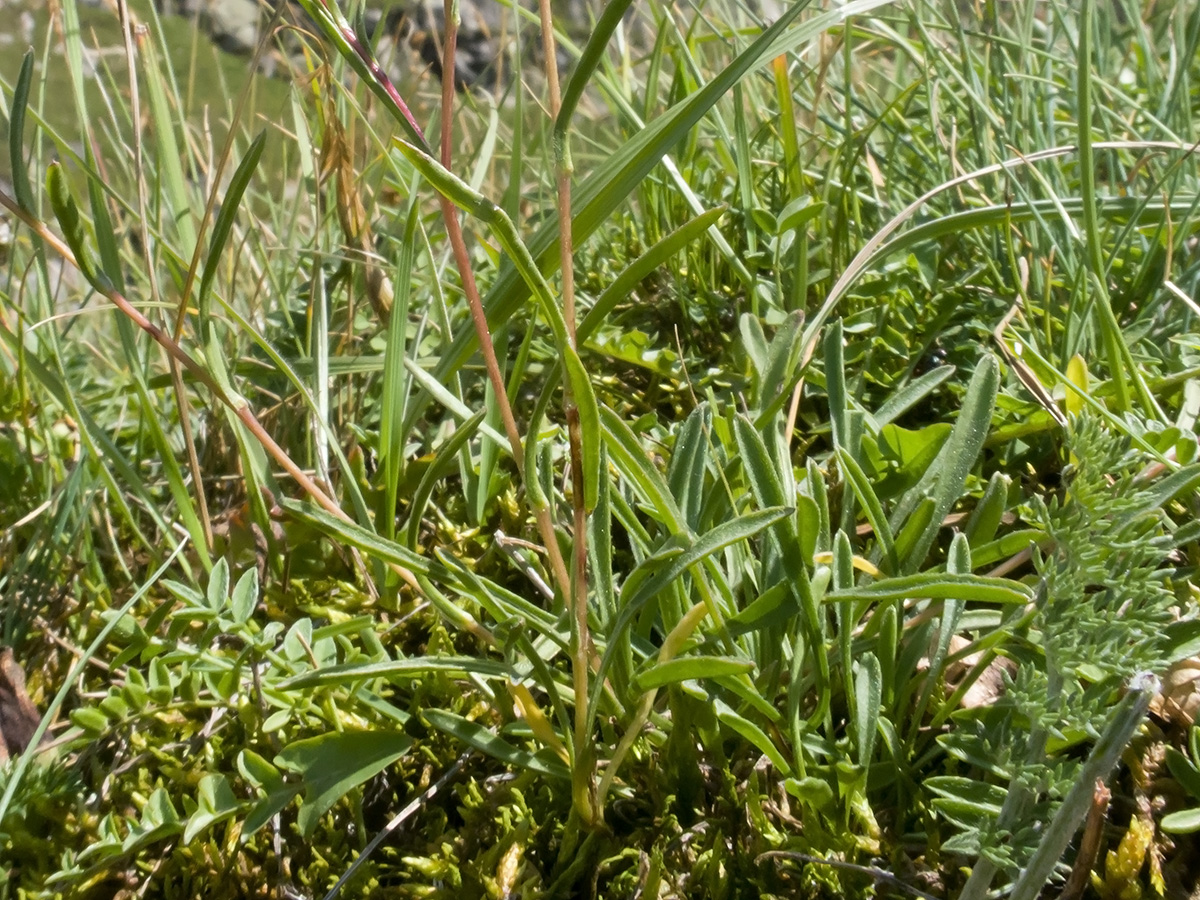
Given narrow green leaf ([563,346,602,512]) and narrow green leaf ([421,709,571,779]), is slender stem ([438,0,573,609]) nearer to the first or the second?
narrow green leaf ([563,346,602,512])

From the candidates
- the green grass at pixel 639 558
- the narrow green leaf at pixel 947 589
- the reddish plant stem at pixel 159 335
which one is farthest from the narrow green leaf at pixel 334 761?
the narrow green leaf at pixel 947 589

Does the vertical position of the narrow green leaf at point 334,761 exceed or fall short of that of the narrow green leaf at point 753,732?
it falls short

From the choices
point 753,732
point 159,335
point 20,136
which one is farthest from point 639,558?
point 20,136

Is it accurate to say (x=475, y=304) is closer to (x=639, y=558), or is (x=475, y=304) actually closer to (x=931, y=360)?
(x=639, y=558)

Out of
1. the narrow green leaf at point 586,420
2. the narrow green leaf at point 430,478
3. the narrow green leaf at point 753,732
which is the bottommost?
the narrow green leaf at point 430,478

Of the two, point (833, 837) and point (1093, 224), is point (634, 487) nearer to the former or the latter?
point (833, 837)

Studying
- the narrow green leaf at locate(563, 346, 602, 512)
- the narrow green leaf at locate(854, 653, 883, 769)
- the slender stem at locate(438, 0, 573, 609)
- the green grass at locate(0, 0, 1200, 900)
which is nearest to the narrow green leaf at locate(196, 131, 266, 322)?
the green grass at locate(0, 0, 1200, 900)

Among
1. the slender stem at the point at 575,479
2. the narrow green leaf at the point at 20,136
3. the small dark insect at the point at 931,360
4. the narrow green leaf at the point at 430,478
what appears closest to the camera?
the slender stem at the point at 575,479

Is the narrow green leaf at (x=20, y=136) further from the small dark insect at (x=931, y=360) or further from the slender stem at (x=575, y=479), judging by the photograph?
the small dark insect at (x=931, y=360)
